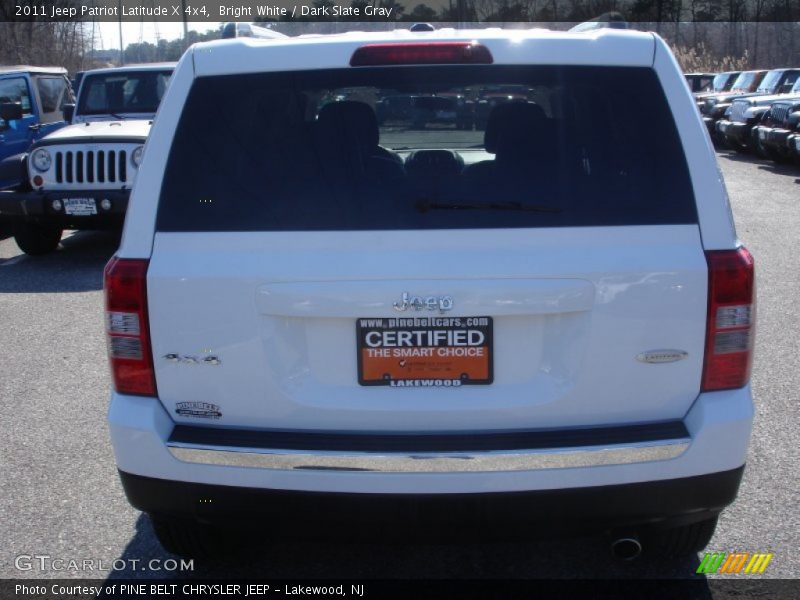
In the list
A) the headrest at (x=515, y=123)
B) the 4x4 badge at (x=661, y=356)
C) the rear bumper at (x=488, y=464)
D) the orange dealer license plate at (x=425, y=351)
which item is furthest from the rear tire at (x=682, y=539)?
the headrest at (x=515, y=123)

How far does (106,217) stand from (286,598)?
7077 mm

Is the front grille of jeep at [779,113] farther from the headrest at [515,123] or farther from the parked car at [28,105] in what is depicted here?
the headrest at [515,123]

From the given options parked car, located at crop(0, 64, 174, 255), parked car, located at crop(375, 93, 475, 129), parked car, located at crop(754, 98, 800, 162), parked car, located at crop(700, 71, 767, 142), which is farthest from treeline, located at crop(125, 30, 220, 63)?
parked car, located at crop(375, 93, 475, 129)

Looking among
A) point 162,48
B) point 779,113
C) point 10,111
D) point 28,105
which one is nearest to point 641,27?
point 162,48

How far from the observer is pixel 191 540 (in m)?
3.37

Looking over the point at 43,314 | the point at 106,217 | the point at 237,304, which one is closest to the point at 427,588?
the point at 237,304

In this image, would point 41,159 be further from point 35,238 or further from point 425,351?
point 425,351

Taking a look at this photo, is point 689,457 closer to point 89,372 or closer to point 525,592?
point 525,592

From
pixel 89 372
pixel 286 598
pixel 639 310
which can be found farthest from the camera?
pixel 89 372

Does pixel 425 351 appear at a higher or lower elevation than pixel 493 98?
lower

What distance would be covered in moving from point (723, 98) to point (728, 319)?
78.7 ft

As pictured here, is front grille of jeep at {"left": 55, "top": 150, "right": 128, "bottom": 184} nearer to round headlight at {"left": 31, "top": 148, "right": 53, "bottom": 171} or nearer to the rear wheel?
round headlight at {"left": 31, "top": 148, "right": 53, "bottom": 171}

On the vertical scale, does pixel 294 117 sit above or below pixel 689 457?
above

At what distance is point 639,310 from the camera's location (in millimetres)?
Result: 2750
